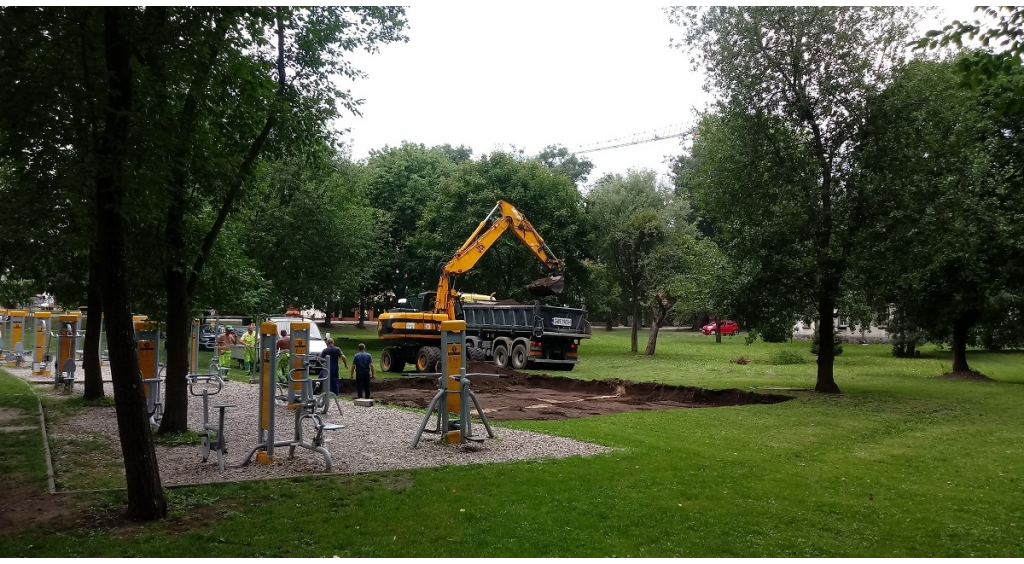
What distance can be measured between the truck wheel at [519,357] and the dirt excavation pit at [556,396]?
2.54 m

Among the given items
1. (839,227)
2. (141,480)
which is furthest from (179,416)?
(839,227)

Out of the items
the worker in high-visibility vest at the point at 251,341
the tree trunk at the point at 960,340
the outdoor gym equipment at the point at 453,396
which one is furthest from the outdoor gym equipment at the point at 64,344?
the tree trunk at the point at 960,340

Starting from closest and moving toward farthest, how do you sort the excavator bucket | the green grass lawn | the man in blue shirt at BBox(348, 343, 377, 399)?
the green grass lawn < the man in blue shirt at BBox(348, 343, 377, 399) < the excavator bucket

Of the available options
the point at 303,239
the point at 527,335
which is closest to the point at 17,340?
the point at 303,239

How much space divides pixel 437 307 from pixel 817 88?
1405cm

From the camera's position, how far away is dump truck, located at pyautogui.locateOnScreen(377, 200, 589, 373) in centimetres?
2548

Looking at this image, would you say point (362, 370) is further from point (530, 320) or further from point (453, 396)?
point (530, 320)

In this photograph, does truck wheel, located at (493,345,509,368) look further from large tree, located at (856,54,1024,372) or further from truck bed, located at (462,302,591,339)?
large tree, located at (856,54,1024,372)

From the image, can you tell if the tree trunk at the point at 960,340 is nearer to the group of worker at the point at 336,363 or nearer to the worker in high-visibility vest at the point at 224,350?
the group of worker at the point at 336,363

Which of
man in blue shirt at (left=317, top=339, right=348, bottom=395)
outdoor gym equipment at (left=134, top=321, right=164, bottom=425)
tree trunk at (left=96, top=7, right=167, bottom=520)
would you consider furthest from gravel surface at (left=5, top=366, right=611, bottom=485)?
man in blue shirt at (left=317, top=339, right=348, bottom=395)

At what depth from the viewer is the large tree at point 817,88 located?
58.5 feet

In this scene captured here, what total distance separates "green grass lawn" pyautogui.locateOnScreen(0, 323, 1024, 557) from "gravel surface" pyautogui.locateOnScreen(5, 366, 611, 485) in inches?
20.4

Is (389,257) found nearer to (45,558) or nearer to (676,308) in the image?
(676,308)

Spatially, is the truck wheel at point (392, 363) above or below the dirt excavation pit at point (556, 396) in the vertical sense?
above
